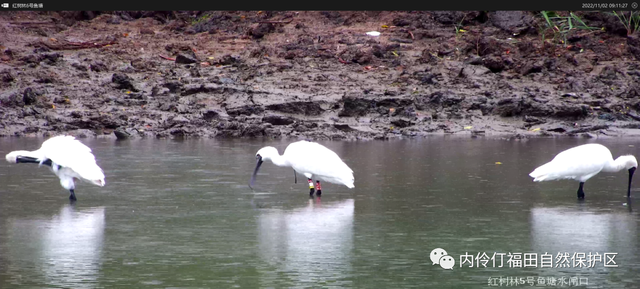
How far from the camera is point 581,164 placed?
33.6ft

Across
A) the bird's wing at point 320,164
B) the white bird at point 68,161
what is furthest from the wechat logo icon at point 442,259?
the white bird at point 68,161

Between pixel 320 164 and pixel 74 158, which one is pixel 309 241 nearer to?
pixel 320 164

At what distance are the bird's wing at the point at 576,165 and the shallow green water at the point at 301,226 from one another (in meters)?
0.26

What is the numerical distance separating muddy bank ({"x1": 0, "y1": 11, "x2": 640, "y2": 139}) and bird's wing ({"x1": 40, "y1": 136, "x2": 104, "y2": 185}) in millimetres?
7175

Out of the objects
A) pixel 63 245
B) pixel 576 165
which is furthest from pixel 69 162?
pixel 576 165

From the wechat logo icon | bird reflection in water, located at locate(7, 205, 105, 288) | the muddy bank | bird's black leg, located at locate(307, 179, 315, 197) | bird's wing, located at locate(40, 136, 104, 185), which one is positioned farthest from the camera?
the muddy bank

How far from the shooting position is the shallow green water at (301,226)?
6785 mm

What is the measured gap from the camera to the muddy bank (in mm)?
17906

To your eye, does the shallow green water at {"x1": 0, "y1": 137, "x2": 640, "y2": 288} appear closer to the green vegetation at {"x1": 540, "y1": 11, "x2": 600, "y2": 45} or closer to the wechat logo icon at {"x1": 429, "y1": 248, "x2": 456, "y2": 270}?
the wechat logo icon at {"x1": 429, "y1": 248, "x2": 456, "y2": 270}

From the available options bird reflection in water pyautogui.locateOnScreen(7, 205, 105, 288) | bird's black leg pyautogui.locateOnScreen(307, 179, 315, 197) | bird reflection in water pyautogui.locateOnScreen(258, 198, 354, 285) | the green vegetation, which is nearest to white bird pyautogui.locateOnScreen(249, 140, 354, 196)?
bird's black leg pyautogui.locateOnScreen(307, 179, 315, 197)

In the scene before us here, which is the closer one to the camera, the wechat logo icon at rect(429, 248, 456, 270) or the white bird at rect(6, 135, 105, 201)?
the wechat logo icon at rect(429, 248, 456, 270)

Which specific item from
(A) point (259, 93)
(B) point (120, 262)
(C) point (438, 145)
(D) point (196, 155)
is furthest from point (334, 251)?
(A) point (259, 93)

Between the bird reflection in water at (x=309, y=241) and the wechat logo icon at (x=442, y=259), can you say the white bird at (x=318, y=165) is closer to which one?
the bird reflection in water at (x=309, y=241)

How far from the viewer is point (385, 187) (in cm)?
1098
